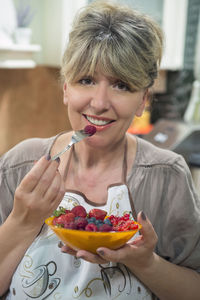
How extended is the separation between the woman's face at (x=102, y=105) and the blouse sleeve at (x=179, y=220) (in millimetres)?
219

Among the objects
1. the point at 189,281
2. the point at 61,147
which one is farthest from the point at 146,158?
the point at 189,281

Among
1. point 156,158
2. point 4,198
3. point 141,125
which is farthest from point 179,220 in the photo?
point 141,125

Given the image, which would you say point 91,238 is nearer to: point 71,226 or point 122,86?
point 71,226

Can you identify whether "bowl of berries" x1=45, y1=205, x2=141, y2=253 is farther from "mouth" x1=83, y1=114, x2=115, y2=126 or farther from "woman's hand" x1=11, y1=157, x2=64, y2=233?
"mouth" x1=83, y1=114, x2=115, y2=126

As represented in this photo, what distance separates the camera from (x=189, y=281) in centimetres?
114

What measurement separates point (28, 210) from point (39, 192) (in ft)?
0.20

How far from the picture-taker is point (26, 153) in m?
1.25

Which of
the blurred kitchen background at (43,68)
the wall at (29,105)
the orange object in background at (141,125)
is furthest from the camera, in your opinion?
the orange object in background at (141,125)

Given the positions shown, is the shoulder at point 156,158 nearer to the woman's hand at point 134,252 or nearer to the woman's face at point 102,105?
the woman's face at point 102,105

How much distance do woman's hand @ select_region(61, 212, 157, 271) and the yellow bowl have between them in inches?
0.5

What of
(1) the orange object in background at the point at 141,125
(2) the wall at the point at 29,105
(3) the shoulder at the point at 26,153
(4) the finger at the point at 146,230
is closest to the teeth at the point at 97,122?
(3) the shoulder at the point at 26,153

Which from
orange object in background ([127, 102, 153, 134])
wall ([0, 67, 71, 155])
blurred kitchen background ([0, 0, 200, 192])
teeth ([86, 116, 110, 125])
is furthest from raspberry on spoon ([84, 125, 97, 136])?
orange object in background ([127, 102, 153, 134])

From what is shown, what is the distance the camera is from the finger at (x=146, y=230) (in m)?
0.91

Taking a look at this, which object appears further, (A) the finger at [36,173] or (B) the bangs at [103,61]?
(B) the bangs at [103,61]
